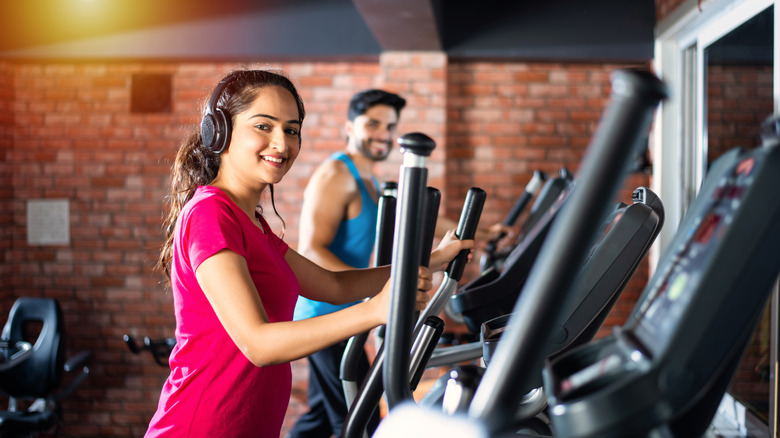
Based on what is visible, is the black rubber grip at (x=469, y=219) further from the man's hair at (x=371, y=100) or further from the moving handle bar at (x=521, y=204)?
the moving handle bar at (x=521, y=204)

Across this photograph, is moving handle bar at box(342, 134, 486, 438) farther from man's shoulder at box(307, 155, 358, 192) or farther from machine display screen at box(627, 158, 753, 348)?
man's shoulder at box(307, 155, 358, 192)

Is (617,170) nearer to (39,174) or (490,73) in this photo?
(490,73)

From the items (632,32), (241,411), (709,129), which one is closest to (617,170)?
(241,411)

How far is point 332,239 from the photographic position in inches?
94.0

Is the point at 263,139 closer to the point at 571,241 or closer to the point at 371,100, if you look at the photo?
the point at 571,241

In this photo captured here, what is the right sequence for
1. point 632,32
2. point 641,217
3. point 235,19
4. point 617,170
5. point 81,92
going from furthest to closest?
point 81,92, point 235,19, point 632,32, point 641,217, point 617,170

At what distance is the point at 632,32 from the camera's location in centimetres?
358

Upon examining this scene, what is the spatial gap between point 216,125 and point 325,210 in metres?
1.12

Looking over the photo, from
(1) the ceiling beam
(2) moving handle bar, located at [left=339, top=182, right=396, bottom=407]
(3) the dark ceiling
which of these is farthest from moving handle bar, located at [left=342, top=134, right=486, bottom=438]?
(3) the dark ceiling

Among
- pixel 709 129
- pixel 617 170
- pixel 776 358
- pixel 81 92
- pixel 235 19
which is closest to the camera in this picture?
pixel 617 170

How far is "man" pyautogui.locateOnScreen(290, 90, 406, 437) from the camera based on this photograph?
230cm

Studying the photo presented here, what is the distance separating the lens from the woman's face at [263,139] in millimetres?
1255

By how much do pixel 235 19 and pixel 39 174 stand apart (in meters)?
1.72

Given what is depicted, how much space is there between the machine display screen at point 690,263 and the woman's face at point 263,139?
831 millimetres
